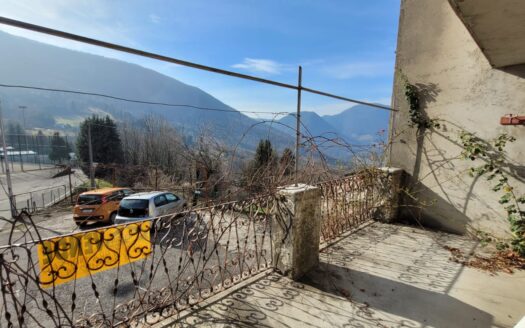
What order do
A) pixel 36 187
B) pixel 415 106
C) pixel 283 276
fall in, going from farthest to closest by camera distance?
pixel 36 187 → pixel 415 106 → pixel 283 276

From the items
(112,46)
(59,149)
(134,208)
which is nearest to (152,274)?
(112,46)

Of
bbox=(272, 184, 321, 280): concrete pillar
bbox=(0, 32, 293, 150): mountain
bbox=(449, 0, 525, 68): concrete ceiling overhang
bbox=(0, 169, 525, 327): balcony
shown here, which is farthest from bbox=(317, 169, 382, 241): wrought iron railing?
bbox=(0, 32, 293, 150): mountain

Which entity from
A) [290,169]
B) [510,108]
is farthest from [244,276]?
[510,108]

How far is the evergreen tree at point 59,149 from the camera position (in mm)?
35844

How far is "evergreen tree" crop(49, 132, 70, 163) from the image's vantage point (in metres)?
35.8

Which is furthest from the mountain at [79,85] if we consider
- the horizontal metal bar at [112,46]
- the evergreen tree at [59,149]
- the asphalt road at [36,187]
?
the horizontal metal bar at [112,46]

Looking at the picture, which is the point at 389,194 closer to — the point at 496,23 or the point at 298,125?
the point at 298,125

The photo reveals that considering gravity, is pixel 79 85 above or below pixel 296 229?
above

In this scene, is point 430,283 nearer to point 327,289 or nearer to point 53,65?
point 327,289

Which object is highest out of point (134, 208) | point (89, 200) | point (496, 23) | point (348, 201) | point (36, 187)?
point (496, 23)

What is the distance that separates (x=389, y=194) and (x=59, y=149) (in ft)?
148

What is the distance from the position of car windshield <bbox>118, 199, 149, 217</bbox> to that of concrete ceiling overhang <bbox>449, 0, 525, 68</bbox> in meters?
8.89

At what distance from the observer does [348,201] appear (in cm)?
444

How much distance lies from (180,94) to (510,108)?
578 feet
